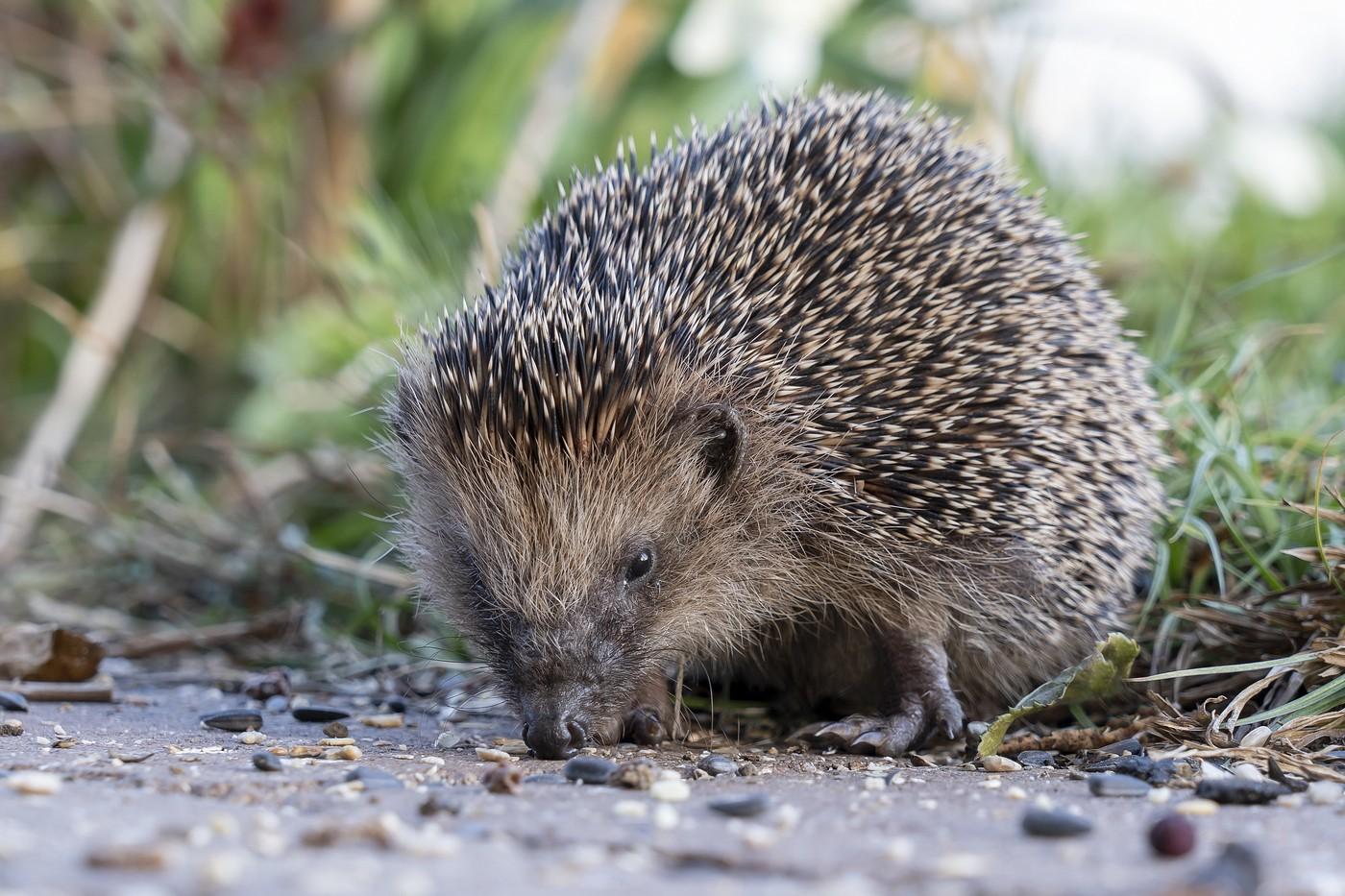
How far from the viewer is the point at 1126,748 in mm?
4227

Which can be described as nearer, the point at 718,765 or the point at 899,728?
the point at 718,765

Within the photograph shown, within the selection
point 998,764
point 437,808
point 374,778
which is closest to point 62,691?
point 374,778

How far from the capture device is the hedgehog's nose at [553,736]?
Answer: 4074 mm

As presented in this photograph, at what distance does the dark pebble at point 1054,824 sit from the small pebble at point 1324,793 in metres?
0.78

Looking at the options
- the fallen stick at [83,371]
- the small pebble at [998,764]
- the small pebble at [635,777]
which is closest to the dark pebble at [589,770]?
the small pebble at [635,777]

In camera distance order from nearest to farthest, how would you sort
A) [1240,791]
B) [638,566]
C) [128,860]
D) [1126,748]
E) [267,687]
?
[128,860]
[1240,791]
[1126,748]
[638,566]
[267,687]

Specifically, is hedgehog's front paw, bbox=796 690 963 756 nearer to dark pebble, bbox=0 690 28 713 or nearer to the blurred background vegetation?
the blurred background vegetation

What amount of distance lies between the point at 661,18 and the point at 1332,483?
23.1ft

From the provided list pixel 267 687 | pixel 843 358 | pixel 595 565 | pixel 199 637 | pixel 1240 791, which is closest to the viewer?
pixel 1240 791

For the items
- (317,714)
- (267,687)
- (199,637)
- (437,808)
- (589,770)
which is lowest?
(437,808)

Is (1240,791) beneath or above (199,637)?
beneath

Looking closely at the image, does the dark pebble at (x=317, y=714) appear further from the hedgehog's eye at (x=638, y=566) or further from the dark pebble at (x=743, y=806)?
the dark pebble at (x=743, y=806)

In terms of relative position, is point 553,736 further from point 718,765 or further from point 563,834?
point 563,834

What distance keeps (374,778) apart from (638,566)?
4.13ft
